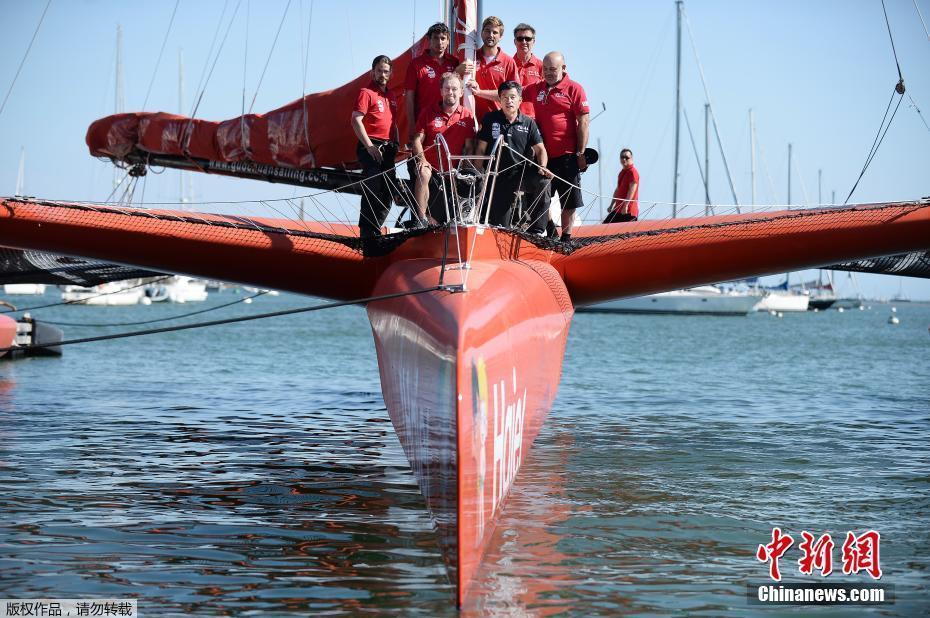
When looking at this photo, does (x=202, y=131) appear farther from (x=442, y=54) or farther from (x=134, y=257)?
(x=442, y=54)

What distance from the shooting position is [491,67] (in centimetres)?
699

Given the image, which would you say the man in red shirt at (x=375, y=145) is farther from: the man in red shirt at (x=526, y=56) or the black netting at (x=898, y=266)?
the black netting at (x=898, y=266)

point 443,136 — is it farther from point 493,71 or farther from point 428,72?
point 493,71

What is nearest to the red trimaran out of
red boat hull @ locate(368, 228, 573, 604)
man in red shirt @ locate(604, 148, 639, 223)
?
red boat hull @ locate(368, 228, 573, 604)

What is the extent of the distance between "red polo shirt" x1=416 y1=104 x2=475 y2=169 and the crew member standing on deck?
0.99ft

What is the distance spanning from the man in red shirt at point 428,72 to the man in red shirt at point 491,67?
0.31m

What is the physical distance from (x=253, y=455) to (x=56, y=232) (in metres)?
1.91

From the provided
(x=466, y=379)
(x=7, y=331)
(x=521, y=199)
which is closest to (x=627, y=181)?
(x=521, y=199)

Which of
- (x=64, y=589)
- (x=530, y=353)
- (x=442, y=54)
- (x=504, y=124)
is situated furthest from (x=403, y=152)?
(x=64, y=589)

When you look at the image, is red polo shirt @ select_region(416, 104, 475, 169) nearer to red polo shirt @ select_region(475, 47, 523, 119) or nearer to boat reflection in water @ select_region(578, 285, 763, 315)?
red polo shirt @ select_region(475, 47, 523, 119)

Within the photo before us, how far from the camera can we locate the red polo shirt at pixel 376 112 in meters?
6.57

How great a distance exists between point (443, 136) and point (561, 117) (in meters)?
0.80

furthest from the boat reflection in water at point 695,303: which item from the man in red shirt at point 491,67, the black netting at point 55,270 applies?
the man in red shirt at point 491,67

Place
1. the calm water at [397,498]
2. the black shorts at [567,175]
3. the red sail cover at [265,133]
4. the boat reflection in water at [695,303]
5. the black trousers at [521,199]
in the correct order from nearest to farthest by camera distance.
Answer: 1. the calm water at [397,498]
2. the black trousers at [521,199]
3. the black shorts at [567,175]
4. the red sail cover at [265,133]
5. the boat reflection in water at [695,303]
